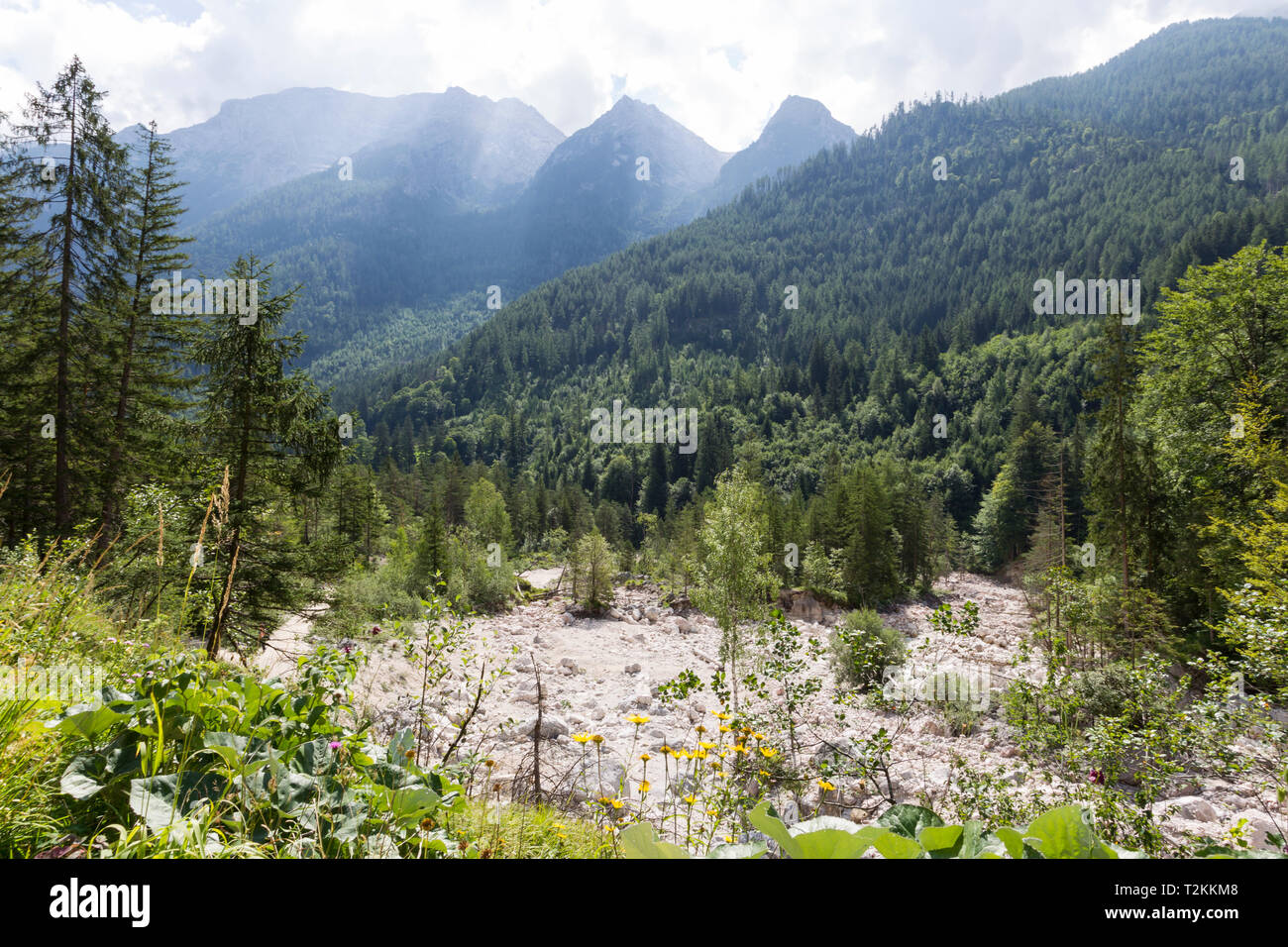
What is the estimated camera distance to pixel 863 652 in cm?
659

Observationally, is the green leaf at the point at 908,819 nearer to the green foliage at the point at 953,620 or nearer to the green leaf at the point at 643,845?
the green leaf at the point at 643,845

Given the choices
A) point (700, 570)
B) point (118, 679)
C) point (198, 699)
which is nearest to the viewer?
point (198, 699)

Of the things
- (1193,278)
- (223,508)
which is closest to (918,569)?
(1193,278)

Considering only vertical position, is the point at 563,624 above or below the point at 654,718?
below

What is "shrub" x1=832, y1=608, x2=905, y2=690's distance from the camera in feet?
20.4

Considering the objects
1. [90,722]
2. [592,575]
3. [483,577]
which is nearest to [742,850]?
[90,722]

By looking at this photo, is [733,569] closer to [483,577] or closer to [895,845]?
[895,845]

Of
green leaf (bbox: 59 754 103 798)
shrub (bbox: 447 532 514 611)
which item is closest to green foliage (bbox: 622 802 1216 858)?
green leaf (bbox: 59 754 103 798)

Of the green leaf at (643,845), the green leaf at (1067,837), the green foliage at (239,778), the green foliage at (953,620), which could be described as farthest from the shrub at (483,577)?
the green leaf at (1067,837)

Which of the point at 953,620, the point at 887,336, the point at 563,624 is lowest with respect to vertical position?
the point at 563,624

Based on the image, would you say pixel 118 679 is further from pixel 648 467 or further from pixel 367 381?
pixel 367 381

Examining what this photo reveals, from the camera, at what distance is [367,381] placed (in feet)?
473

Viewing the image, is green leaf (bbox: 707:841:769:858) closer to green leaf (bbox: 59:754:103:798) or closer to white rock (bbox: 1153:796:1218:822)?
green leaf (bbox: 59:754:103:798)

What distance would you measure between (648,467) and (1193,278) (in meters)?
65.3
